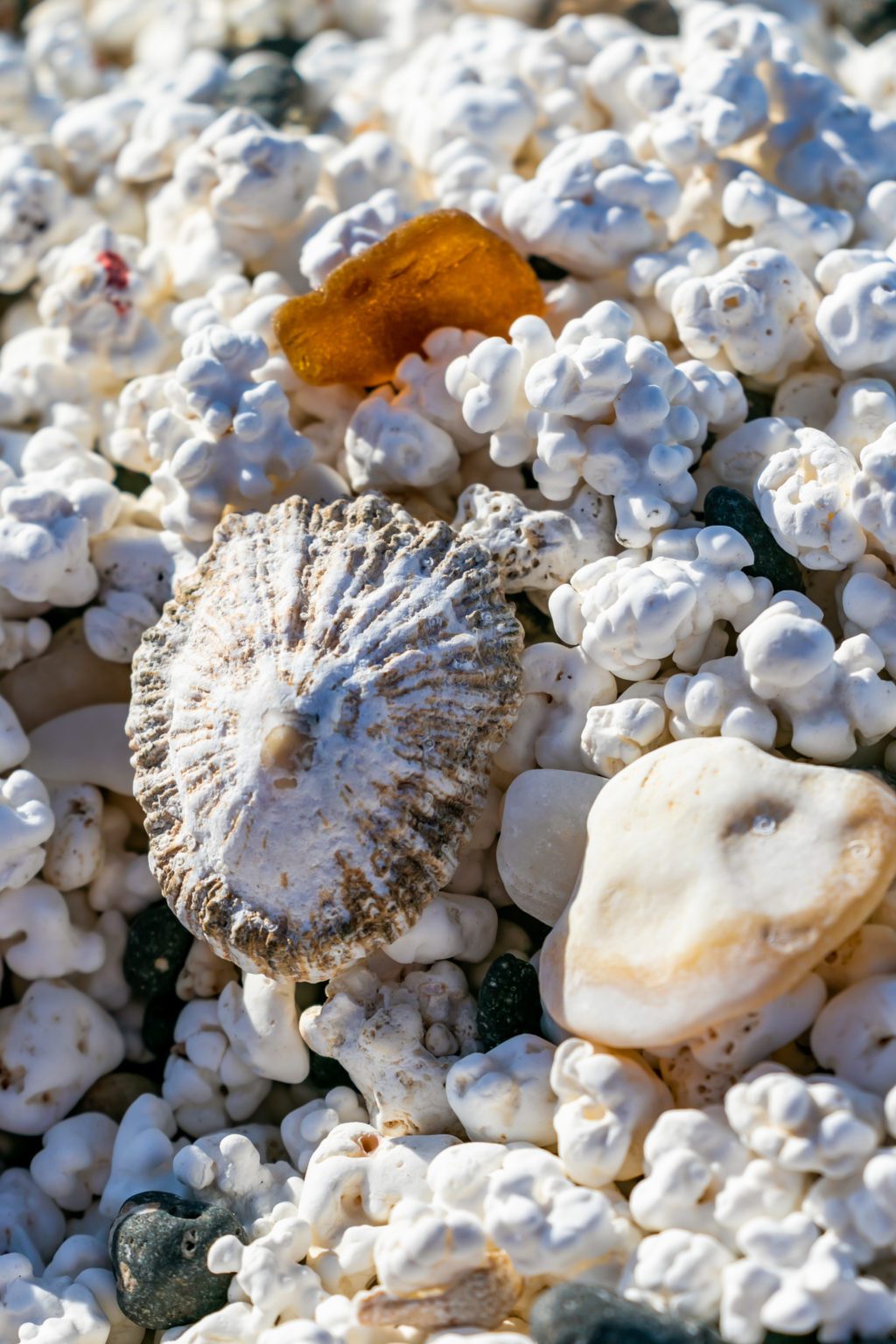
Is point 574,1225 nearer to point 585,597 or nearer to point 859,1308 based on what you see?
point 859,1308

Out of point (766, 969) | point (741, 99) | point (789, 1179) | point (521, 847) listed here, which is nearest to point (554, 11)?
point (741, 99)

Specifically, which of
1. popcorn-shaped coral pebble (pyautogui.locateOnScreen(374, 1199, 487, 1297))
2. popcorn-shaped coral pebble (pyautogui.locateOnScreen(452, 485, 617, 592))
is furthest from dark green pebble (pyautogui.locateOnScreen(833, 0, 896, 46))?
popcorn-shaped coral pebble (pyautogui.locateOnScreen(374, 1199, 487, 1297))

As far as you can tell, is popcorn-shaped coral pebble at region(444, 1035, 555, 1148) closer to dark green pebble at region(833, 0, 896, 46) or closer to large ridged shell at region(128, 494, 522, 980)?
large ridged shell at region(128, 494, 522, 980)

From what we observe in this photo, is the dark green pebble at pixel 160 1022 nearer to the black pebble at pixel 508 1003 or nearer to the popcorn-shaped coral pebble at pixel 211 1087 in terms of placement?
the popcorn-shaped coral pebble at pixel 211 1087

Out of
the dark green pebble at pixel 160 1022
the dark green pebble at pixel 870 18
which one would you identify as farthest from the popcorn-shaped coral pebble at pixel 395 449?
the dark green pebble at pixel 870 18

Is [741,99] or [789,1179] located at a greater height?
[741,99]

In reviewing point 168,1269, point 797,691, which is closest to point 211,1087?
point 168,1269
